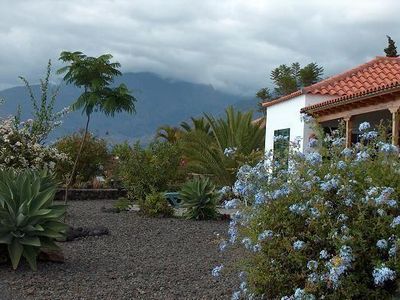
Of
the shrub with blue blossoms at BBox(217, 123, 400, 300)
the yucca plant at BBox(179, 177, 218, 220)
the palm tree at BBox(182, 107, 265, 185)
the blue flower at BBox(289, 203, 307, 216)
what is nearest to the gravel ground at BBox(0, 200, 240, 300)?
the shrub with blue blossoms at BBox(217, 123, 400, 300)

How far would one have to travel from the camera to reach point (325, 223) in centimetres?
468

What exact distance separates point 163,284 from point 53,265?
179 cm

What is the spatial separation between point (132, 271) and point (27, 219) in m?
1.42

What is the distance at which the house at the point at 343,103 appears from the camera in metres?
15.0

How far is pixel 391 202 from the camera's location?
447cm

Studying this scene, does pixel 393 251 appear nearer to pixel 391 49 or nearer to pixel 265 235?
pixel 265 235

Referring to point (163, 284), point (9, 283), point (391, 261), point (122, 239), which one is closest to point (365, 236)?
point (391, 261)

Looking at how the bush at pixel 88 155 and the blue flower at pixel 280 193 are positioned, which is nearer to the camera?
the blue flower at pixel 280 193

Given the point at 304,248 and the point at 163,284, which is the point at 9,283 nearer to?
the point at 163,284

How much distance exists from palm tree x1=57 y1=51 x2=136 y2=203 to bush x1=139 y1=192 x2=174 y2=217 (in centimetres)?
201

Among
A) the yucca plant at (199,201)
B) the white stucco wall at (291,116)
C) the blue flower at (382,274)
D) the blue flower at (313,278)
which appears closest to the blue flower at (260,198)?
the blue flower at (313,278)

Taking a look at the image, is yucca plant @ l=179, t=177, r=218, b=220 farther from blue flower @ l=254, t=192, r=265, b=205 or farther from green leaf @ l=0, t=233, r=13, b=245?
blue flower @ l=254, t=192, r=265, b=205

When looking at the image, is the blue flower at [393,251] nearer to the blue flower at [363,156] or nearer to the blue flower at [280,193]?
the blue flower at [363,156]

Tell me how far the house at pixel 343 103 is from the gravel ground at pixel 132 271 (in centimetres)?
560
